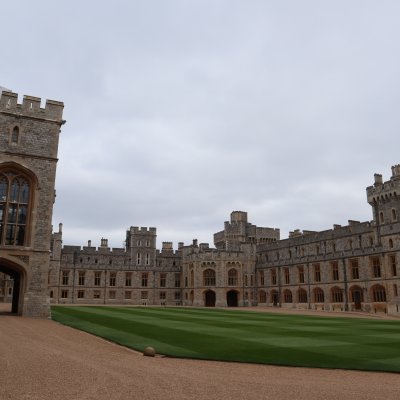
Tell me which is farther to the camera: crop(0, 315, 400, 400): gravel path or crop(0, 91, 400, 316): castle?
crop(0, 91, 400, 316): castle

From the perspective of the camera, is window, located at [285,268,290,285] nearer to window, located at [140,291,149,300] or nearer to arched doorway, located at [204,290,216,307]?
arched doorway, located at [204,290,216,307]

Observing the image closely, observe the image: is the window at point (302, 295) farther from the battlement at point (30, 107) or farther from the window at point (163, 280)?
the battlement at point (30, 107)

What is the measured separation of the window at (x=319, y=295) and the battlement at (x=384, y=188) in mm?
12074

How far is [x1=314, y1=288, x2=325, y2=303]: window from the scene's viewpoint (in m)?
49.4

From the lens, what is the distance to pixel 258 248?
63375mm

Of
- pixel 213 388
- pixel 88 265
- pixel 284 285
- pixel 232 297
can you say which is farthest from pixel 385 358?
pixel 88 265

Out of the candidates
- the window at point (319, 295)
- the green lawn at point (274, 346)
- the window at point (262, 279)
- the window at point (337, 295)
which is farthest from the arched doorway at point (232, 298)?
the green lawn at point (274, 346)

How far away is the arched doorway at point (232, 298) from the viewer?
59.1 metres

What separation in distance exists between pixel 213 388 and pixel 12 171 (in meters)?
21.1

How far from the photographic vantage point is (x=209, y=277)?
58875mm

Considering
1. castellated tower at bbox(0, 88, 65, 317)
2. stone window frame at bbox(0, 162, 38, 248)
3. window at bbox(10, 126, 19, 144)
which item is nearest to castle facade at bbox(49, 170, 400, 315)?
castellated tower at bbox(0, 88, 65, 317)

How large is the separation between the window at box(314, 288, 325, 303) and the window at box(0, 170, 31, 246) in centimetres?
3651

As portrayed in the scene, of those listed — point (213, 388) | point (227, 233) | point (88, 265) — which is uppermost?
point (227, 233)

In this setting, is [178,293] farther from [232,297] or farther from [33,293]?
[33,293]
